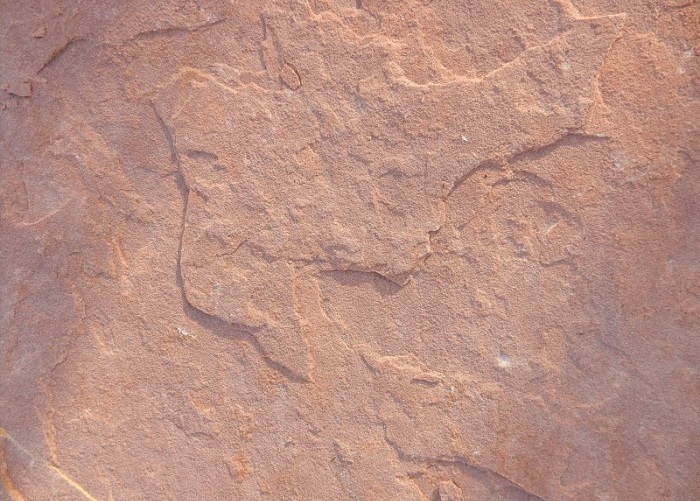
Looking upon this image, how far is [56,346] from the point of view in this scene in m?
1.13

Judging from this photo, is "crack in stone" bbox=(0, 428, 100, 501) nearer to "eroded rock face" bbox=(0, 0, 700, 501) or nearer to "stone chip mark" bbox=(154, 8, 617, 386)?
"eroded rock face" bbox=(0, 0, 700, 501)

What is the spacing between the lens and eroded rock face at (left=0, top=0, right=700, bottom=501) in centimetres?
95

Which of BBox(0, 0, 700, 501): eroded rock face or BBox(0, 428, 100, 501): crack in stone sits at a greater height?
BBox(0, 0, 700, 501): eroded rock face

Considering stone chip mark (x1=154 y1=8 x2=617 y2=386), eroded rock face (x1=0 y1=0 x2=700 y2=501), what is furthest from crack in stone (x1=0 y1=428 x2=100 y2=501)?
stone chip mark (x1=154 y1=8 x2=617 y2=386)

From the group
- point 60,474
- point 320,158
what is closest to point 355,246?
point 320,158

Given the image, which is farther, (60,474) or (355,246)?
(60,474)

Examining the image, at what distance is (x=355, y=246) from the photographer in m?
1.01

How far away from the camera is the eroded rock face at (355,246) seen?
0.95 meters

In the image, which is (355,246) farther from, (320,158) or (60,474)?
(60,474)

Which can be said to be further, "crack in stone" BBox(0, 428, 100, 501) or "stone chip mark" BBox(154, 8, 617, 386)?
"crack in stone" BBox(0, 428, 100, 501)

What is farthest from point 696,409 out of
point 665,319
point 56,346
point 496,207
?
point 56,346

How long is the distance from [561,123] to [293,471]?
707 millimetres

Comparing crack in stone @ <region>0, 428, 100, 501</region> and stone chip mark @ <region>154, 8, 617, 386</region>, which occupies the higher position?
stone chip mark @ <region>154, 8, 617, 386</region>

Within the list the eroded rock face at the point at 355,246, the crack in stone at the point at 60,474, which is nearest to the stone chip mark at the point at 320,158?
the eroded rock face at the point at 355,246
